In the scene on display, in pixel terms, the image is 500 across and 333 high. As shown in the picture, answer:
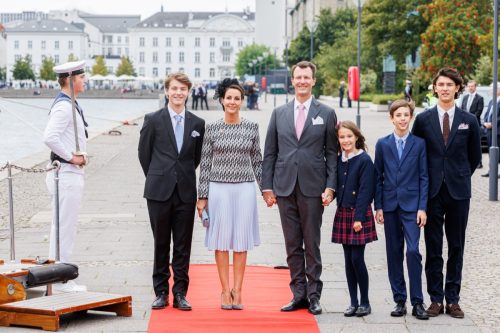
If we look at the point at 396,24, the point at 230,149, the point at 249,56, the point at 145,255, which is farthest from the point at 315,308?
the point at 249,56

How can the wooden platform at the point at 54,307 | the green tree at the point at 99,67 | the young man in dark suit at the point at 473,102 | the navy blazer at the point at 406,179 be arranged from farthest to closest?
the green tree at the point at 99,67
the young man in dark suit at the point at 473,102
the navy blazer at the point at 406,179
the wooden platform at the point at 54,307

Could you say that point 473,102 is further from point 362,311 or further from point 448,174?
point 362,311

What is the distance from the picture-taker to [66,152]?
852 cm

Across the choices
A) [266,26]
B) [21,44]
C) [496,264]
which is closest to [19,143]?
[496,264]

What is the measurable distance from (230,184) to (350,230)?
1.01 m

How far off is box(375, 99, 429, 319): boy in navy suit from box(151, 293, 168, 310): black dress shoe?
1.80m

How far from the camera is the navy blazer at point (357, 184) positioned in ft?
25.4

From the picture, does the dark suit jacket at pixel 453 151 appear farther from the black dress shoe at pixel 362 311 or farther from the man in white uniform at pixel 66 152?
the man in white uniform at pixel 66 152

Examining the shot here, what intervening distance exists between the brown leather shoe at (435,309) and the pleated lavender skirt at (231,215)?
149 cm

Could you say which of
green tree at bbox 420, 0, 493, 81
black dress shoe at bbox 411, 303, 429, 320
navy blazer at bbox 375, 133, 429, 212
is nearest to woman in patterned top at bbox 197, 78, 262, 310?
navy blazer at bbox 375, 133, 429, 212

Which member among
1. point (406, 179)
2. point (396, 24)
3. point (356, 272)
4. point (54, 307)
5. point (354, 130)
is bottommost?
point (54, 307)

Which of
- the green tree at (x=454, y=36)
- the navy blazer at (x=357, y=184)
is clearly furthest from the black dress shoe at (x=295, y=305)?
the green tree at (x=454, y=36)

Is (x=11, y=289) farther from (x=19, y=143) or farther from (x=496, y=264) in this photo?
(x=19, y=143)

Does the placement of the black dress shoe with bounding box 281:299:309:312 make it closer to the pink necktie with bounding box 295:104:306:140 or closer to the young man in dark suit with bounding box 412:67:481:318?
the young man in dark suit with bounding box 412:67:481:318
